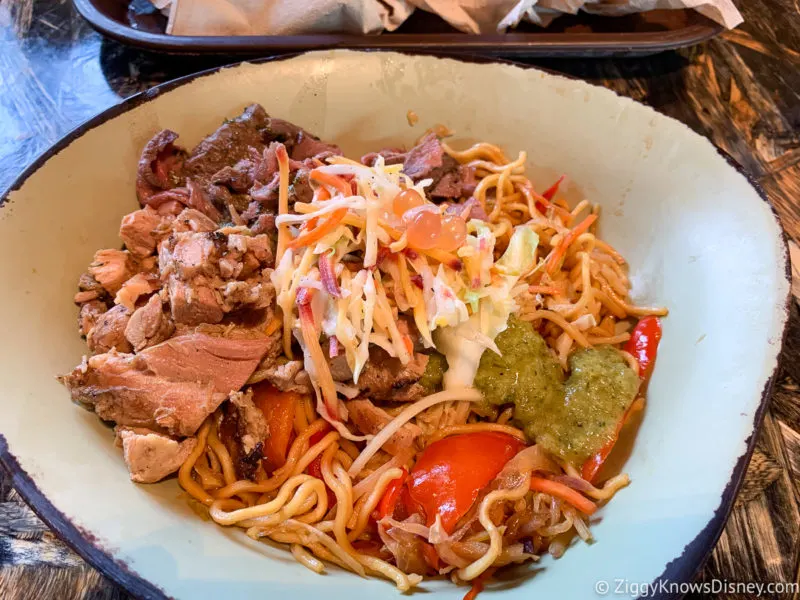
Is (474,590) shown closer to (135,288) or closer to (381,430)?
(381,430)

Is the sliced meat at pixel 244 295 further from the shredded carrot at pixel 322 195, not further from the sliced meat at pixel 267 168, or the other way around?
the sliced meat at pixel 267 168

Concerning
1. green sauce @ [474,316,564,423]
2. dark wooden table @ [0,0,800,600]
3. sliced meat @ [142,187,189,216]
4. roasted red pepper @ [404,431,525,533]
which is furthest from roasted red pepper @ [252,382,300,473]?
dark wooden table @ [0,0,800,600]

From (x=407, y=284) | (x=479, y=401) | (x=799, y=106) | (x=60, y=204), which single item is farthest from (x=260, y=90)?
(x=799, y=106)

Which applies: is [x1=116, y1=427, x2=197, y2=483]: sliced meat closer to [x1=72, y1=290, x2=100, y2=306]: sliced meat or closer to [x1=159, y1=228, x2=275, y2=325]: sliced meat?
[x1=159, y1=228, x2=275, y2=325]: sliced meat

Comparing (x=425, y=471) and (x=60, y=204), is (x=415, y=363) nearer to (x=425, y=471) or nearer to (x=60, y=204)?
(x=425, y=471)

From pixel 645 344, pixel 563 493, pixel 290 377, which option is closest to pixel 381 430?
pixel 290 377

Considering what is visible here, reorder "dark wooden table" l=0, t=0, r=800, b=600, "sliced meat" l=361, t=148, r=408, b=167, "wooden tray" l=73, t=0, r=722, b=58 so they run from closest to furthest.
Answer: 1. "sliced meat" l=361, t=148, r=408, b=167
2. "dark wooden table" l=0, t=0, r=800, b=600
3. "wooden tray" l=73, t=0, r=722, b=58
